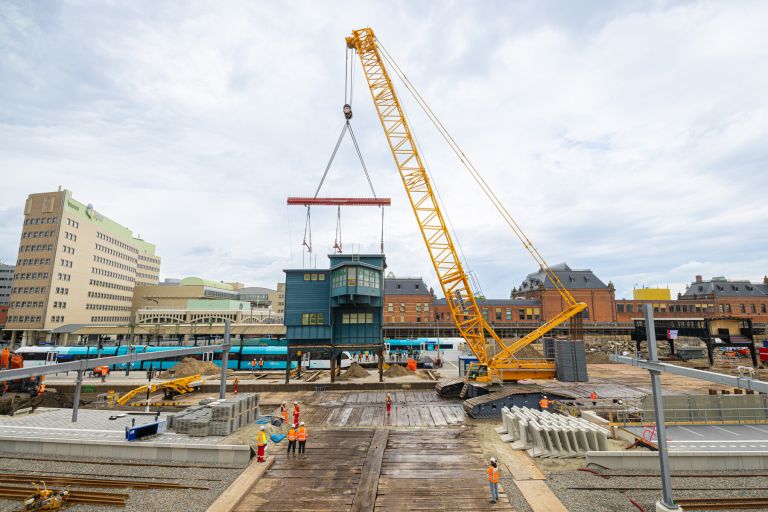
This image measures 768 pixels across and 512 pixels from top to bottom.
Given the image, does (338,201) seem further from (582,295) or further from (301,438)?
(582,295)

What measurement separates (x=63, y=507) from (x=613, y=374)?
49.4 meters

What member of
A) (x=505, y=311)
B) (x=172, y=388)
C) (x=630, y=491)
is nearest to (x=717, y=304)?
(x=505, y=311)

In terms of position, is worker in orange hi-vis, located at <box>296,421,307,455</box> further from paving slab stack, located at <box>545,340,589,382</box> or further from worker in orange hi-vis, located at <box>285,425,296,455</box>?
paving slab stack, located at <box>545,340,589,382</box>

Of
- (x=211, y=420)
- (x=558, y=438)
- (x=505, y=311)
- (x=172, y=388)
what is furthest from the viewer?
(x=505, y=311)

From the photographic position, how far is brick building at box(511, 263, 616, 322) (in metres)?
86.1

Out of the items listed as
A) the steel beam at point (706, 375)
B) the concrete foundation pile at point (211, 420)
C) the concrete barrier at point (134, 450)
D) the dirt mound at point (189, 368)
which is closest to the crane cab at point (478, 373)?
the concrete foundation pile at point (211, 420)

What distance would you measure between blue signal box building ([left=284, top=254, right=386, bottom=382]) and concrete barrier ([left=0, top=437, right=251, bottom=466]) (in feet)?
62.9

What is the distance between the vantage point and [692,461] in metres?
14.9

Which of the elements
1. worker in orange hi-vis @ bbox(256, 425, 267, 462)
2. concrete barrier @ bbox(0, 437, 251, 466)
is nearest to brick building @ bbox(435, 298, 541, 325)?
worker in orange hi-vis @ bbox(256, 425, 267, 462)

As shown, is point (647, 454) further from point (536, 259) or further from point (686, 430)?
point (536, 259)

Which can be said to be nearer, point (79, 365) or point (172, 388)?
point (79, 365)

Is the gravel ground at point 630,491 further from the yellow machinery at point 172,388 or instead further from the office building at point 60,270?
the office building at point 60,270

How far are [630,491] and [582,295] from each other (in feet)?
280

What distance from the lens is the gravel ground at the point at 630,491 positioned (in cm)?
1208
